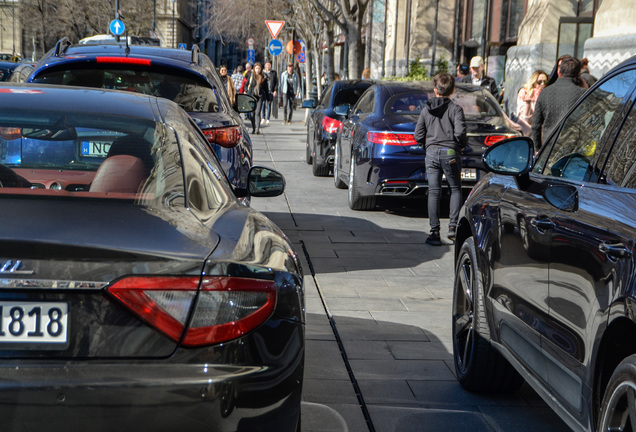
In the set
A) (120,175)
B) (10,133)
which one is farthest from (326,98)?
(120,175)

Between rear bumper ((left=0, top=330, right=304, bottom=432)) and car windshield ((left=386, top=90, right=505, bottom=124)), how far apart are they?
9.04 m

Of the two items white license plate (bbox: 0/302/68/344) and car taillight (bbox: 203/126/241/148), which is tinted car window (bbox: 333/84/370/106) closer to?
car taillight (bbox: 203/126/241/148)

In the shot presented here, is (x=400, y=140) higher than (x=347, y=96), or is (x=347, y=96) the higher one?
(x=347, y=96)

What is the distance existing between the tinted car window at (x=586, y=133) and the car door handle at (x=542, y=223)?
20 cm

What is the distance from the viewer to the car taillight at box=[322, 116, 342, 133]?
14594 mm

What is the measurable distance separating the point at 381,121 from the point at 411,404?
22.3 ft

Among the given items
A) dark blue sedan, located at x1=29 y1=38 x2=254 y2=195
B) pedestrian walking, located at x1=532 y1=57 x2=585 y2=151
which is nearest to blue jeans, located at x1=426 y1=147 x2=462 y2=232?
pedestrian walking, located at x1=532 y1=57 x2=585 y2=151

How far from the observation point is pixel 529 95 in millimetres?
14992

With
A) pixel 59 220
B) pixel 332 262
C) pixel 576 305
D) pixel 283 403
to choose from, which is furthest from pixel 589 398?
pixel 332 262

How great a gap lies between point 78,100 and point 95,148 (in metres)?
0.22

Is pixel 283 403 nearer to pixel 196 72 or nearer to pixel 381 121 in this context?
pixel 196 72

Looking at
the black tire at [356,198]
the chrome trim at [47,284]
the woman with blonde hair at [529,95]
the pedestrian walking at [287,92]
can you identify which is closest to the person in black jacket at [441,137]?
the black tire at [356,198]

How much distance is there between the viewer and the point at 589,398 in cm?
290

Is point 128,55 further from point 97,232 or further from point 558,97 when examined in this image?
point 558,97
